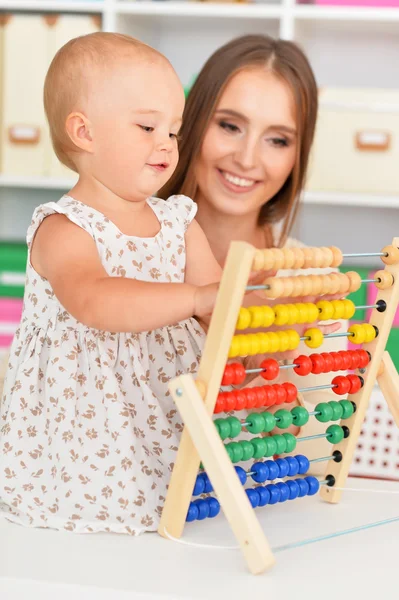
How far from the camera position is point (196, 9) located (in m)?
2.55

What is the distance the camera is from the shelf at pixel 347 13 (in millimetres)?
2473

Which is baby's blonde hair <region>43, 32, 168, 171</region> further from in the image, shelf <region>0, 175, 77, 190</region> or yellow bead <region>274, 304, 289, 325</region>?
shelf <region>0, 175, 77, 190</region>

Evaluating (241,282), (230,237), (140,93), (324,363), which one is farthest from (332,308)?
(230,237)

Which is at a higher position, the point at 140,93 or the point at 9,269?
the point at 140,93

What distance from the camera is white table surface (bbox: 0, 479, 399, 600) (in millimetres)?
856

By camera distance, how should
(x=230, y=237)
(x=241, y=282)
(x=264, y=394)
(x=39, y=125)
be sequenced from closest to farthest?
(x=241, y=282)
(x=264, y=394)
(x=230, y=237)
(x=39, y=125)

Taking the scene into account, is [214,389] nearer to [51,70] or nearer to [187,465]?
[187,465]

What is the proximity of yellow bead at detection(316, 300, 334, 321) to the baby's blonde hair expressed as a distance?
354 millimetres

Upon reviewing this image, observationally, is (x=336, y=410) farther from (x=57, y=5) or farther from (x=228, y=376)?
(x=57, y=5)

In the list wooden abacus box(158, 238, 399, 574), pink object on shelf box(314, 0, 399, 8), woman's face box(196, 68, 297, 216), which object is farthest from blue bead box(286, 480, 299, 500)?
pink object on shelf box(314, 0, 399, 8)

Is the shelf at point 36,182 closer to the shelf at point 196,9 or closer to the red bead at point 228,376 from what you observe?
the shelf at point 196,9

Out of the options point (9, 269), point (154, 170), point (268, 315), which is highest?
point (154, 170)

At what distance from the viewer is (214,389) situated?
0.92 meters

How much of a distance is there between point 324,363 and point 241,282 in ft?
0.86
